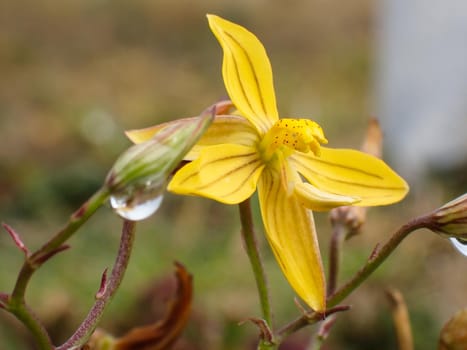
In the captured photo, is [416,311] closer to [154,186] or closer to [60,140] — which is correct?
[154,186]

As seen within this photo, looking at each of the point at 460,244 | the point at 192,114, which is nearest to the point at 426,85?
the point at 192,114

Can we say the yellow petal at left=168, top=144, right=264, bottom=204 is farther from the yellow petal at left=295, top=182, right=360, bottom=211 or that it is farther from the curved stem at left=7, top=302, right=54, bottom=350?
the curved stem at left=7, top=302, right=54, bottom=350

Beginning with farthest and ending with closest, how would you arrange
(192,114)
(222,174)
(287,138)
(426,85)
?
(192,114) < (426,85) < (287,138) < (222,174)

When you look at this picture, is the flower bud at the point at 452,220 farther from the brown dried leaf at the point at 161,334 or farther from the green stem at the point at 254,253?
the brown dried leaf at the point at 161,334

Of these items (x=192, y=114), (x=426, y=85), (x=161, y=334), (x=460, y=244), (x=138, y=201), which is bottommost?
(x=192, y=114)

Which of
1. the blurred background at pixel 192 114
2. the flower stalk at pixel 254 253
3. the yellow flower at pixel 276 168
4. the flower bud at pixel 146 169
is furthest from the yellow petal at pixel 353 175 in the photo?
the blurred background at pixel 192 114

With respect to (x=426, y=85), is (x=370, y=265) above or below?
above

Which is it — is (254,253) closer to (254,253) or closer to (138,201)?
(254,253)
